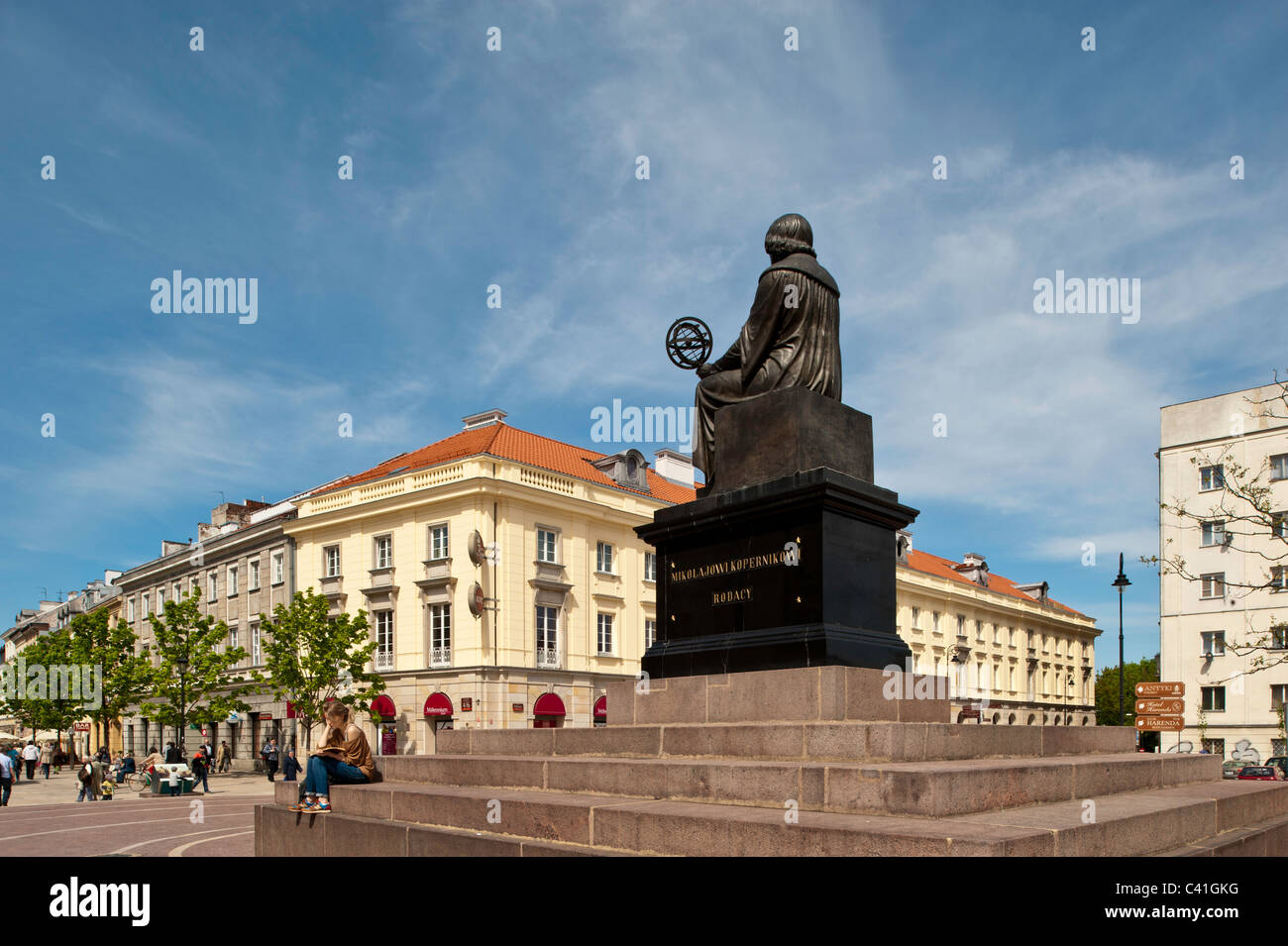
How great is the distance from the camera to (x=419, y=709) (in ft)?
123

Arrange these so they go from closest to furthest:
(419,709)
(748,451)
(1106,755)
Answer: (1106,755) → (748,451) → (419,709)

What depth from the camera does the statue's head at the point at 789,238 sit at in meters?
10.5

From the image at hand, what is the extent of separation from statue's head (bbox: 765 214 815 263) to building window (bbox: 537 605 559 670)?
29.2 metres

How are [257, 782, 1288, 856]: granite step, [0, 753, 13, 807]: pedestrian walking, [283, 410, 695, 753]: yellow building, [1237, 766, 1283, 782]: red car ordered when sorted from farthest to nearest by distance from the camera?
[283, 410, 695, 753]: yellow building
[1237, 766, 1283, 782]: red car
[0, 753, 13, 807]: pedestrian walking
[257, 782, 1288, 856]: granite step

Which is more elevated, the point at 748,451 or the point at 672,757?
the point at 748,451

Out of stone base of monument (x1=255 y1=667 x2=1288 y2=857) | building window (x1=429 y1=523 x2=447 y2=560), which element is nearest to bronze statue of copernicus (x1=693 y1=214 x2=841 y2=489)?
stone base of monument (x1=255 y1=667 x2=1288 y2=857)

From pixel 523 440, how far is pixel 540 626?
9.26 metres

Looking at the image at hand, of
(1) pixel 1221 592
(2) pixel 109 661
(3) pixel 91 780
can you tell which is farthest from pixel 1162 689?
(2) pixel 109 661

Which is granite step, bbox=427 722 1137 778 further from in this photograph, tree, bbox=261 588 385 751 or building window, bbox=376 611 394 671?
building window, bbox=376 611 394 671

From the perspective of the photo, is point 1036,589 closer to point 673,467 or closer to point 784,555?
point 673,467

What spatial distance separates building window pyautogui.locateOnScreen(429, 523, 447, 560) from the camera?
3831cm

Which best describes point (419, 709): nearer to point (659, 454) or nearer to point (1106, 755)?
point (659, 454)
